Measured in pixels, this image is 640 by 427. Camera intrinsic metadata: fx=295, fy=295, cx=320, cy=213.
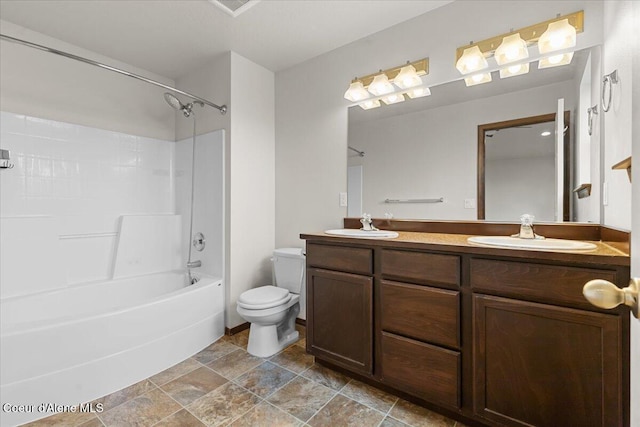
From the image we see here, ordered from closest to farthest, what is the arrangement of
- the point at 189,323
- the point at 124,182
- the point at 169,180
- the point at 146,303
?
the point at 146,303 < the point at 189,323 < the point at 124,182 < the point at 169,180

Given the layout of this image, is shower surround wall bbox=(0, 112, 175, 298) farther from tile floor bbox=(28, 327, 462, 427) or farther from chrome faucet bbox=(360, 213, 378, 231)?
chrome faucet bbox=(360, 213, 378, 231)

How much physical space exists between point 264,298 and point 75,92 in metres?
2.28

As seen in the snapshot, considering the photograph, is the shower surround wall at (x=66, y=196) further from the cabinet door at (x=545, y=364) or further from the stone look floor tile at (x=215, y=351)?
the cabinet door at (x=545, y=364)

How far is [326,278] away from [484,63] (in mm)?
1623

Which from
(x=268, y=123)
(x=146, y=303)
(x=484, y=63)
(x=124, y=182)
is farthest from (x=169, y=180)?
(x=484, y=63)

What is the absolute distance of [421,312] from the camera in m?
1.48

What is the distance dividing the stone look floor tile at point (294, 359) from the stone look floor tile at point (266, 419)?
1.26 ft

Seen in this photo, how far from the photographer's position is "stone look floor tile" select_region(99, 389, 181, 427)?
148 cm

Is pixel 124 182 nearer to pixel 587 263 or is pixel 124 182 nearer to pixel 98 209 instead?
pixel 98 209

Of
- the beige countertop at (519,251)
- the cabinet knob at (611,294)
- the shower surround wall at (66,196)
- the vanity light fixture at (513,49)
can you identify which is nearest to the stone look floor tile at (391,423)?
the beige countertop at (519,251)

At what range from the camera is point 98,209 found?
2.50 m

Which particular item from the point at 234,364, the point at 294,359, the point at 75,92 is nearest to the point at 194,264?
the point at 234,364

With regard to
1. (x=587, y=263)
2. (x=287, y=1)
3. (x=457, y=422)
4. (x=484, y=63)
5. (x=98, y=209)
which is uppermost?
→ (x=287, y=1)

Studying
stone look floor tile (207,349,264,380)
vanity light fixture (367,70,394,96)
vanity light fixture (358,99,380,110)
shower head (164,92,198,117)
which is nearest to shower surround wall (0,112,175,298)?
shower head (164,92,198,117)
